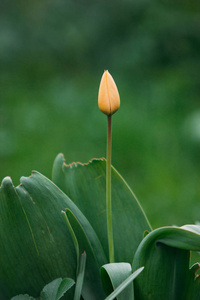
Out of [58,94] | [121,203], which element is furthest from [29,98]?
[121,203]

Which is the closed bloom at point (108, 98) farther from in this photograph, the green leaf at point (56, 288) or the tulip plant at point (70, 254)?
the green leaf at point (56, 288)

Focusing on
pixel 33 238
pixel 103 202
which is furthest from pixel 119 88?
pixel 33 238

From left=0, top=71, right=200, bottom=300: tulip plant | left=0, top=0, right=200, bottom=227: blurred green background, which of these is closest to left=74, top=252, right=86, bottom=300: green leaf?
left=0, top=71, right=200, bottom=300: tulip plant

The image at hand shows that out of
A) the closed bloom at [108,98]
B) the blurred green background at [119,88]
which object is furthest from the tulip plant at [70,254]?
the blurred green background at [119,88]

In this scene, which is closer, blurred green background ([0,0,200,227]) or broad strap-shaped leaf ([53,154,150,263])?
broad strap-shaped leaf ([53,154,150,263])

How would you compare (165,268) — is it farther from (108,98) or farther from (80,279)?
(108,98)

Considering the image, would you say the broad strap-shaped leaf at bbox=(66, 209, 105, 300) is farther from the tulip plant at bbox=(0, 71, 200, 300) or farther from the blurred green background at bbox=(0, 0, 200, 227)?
the blurred green background at bbox=(0, 0, 200, 227)
